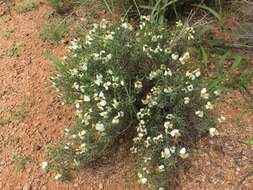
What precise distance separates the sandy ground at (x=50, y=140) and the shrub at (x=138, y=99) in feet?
0.28

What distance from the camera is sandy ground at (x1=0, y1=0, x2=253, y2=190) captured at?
214cm

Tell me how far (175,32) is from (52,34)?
3.47ft

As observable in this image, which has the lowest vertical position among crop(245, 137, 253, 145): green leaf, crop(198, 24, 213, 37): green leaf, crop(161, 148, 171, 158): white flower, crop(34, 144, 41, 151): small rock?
crop(245, 137, 253, 145): green leaf

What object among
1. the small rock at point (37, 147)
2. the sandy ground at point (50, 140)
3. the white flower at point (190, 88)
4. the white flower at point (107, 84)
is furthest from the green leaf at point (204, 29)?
the small rock at point (37, 147)

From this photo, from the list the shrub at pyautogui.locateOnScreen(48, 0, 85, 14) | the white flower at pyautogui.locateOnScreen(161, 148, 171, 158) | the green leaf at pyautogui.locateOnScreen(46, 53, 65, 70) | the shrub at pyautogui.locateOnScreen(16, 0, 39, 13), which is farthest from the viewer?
the shrub at pyautogui.locateOnScreen(16, 0, 39, 13)

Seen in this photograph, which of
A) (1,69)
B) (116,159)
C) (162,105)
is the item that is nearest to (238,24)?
(162,105)

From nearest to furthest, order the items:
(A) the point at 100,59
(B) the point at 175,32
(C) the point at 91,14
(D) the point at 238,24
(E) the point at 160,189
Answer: (E) the point at 160,189 → (A) the point at 100,59 → (B) the point at 175,32 → (D) the point at 238,24 → (C) the point at 91,14

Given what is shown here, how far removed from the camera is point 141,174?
6.81 ft

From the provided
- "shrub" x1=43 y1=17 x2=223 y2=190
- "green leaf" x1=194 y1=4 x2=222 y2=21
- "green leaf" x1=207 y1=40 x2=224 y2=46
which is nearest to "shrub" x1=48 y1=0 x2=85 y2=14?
"shrub" x1=43 y1=17 x2=223 y2=190

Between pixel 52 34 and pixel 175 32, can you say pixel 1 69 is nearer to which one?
pixel 52 34

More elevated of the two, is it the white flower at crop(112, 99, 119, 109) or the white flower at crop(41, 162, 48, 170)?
the white flower at crop(112, 99, 119, 109)

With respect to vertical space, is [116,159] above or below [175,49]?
below

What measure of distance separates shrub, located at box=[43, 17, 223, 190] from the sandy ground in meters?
0.09

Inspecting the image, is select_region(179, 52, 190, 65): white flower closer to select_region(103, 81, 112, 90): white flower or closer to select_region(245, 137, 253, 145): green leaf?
Answer: select_region(103, 81, 112, 90): white flower
